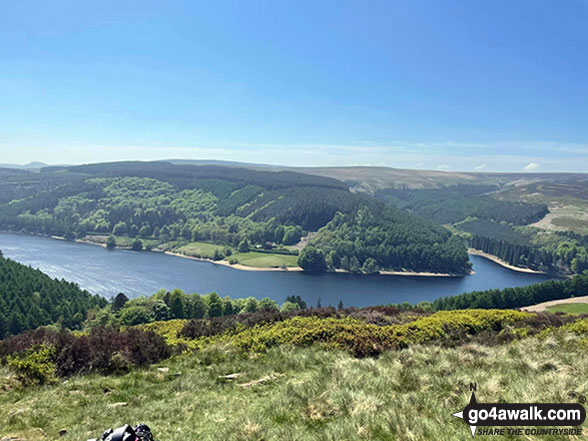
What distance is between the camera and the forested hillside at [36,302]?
310 feet

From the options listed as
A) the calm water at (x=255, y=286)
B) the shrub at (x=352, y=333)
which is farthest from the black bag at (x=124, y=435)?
the calm water at (x=255, y=286)

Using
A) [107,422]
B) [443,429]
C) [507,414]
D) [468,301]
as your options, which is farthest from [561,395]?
[468,301]

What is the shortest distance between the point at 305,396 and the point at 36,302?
11635cm

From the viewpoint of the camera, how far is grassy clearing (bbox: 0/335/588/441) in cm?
Result: 1079

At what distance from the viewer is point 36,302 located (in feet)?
336

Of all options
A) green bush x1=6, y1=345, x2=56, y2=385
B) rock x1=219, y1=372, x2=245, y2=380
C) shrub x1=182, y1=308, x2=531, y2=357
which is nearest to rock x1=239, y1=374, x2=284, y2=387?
rock x1=219, y1=372, x2=245, y2=380

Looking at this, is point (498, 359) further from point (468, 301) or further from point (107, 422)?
point (468, 301)

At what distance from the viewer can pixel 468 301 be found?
108 m

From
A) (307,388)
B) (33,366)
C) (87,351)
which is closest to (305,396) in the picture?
(307,388)

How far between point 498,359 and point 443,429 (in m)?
9.41

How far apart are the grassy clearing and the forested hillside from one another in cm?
9978

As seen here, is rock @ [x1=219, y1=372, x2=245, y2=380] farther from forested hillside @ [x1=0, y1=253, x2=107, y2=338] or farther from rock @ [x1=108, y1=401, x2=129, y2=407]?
forested hillside @ [x1=0, y1=253, x2=107, y2=338]

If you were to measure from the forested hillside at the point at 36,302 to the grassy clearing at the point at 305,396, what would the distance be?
99.8m

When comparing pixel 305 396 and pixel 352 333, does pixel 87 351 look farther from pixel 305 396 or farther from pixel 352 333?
pixel 352 333
